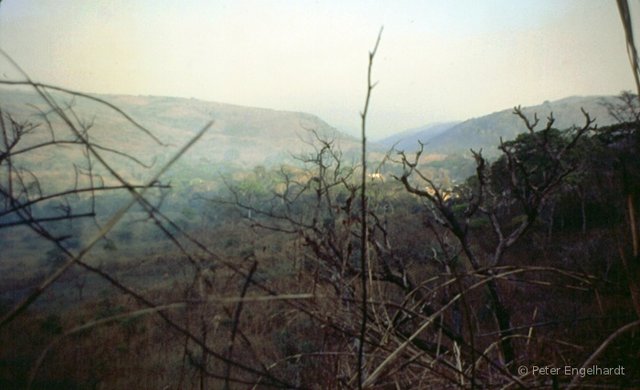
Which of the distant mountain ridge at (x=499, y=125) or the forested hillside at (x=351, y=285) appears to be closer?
the forested hillside at (x=351, y=285)

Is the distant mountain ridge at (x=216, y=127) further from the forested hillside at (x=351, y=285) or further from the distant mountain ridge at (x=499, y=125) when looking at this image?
the forested hillside at (x=351, y=285)

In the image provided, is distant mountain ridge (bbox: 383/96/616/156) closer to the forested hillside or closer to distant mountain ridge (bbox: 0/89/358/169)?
distant mountain ridge (bbox: 0/89/358/169)

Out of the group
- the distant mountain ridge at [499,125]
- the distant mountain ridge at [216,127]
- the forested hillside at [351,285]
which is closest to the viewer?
the forested hillside at [351,285]

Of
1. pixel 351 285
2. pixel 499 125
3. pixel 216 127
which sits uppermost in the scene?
pixel 216 127

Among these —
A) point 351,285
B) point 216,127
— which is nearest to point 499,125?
point 216,127

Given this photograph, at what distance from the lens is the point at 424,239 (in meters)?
14.8

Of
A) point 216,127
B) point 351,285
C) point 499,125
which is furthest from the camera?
point 216,127

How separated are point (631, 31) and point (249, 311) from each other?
10.2m

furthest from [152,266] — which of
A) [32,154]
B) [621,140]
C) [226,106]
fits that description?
[226,106]

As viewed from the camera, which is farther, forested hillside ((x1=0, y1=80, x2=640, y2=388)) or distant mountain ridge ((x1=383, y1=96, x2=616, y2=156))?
distant mountain ridge ((x1=383, y1=96, x2=616, y2=156))

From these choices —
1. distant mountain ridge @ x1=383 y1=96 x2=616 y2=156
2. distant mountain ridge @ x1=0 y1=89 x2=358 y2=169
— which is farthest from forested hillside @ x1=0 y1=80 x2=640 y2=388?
distant mountain ridge @ x1=383 y1=96 x2=616 y2=156

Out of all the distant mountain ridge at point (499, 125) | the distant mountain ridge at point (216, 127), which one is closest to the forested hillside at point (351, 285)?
the distant mountain ridge at point (216, 127)

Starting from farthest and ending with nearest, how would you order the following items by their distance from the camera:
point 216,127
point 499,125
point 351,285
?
1. point 216,127
2. point 499,125
3. point 351,285

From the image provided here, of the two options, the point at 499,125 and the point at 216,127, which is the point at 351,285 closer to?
the point at 499,125
